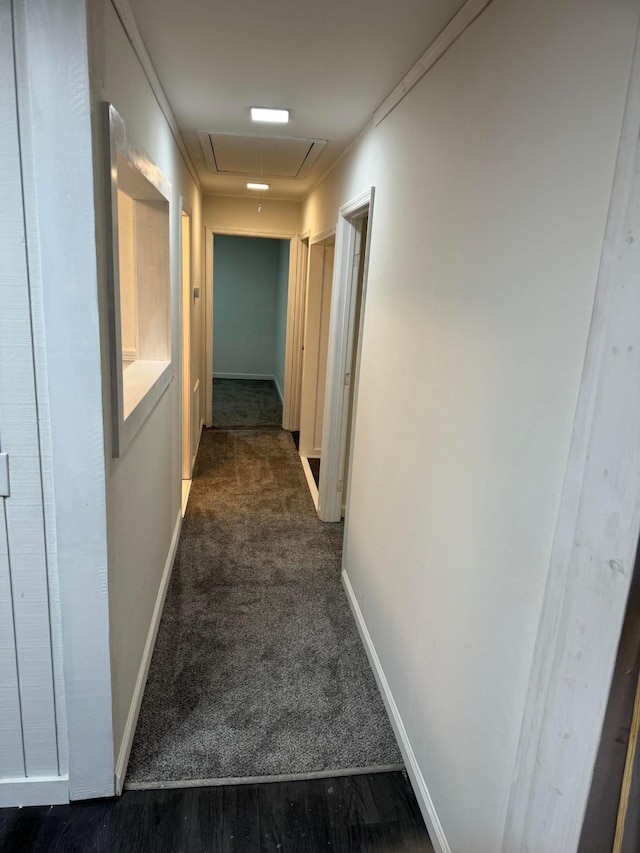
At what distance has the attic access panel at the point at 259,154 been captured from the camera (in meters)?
3.06

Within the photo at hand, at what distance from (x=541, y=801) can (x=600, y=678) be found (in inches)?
12.8

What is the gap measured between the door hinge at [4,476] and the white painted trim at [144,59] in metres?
1.20

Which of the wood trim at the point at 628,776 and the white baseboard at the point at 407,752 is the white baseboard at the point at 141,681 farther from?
the wood trim at the point at 628,776

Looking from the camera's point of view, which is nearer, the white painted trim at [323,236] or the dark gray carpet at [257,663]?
the dark gray carpet at [257,663]

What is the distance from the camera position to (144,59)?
6.23 ft

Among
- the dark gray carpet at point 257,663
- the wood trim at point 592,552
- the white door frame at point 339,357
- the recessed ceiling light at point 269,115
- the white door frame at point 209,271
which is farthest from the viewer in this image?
the white door frame at point 209,271

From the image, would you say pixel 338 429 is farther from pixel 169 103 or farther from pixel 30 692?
pixel 30 692

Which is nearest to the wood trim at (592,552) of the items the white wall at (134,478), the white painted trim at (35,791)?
the white wall at (134,478)

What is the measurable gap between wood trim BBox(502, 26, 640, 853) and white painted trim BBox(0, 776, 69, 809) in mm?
1319

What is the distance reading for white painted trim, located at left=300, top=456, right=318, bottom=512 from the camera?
13.5ft

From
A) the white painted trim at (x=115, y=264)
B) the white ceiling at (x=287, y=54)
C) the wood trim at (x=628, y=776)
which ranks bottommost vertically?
the wood trim at (x=628, y=776)

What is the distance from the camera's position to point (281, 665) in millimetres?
2316

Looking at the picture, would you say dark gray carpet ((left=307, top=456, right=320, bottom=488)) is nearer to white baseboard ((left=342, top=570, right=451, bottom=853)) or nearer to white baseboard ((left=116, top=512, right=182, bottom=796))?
white baseboard ((left=116, top=512, right=182, bottom=796))

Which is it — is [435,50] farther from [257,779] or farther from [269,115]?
[257,779]
